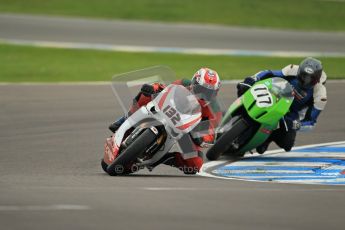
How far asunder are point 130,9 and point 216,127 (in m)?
18.4

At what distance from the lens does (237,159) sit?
12758 millimetres

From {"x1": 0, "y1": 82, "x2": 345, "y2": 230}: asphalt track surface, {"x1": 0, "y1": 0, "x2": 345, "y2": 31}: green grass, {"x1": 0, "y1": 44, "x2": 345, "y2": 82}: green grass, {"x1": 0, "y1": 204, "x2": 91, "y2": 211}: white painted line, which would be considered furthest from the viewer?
{"x1": 0, "y1": 0, "x2": 345, "y2": 31}: green grass

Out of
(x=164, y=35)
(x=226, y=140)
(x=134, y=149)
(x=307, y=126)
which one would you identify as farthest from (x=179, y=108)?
(x=164, y=35)

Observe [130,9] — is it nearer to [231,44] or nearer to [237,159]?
[231,44]

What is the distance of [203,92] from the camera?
36.6 feet

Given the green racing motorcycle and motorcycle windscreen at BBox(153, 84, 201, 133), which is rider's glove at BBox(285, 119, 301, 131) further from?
motorcycle windscreen at BBox(153, 84, 201, 133)

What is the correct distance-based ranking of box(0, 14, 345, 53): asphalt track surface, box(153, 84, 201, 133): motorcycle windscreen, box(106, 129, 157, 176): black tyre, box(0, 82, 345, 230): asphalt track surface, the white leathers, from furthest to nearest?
1. box(0, 14, 345, 53): asphalt track surface
2. the white leathers
3. box(153, 84, 201, 133): motorcycle windscreen
4. box(106, 129, 157, 176): black tyre
5. box(0, 82, 345, 230): asphalt track surface

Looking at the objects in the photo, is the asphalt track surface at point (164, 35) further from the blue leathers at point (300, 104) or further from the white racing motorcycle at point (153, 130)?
the white racing motorcycle at point (153, 130)

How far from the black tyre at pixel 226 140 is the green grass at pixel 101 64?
7.26 m

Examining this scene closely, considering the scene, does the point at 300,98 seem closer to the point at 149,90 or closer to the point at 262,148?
the point at 262,148

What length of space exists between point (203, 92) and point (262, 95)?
159 cm

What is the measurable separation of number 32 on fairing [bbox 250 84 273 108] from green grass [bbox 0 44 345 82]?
276 inches

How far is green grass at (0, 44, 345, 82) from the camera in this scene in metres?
20.1

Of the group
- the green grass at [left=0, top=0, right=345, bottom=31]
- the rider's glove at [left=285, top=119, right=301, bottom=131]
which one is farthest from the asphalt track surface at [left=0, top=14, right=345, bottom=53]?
the rider's glove at [left=285, top=119, right=301, bottom=131]
